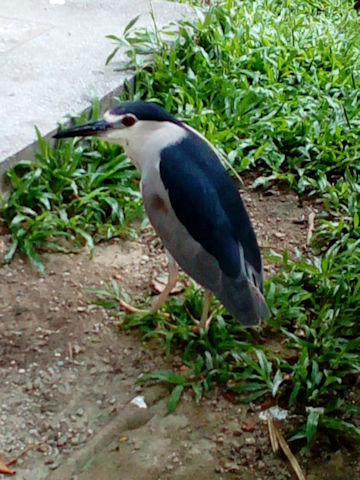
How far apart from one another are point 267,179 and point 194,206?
4.57ft

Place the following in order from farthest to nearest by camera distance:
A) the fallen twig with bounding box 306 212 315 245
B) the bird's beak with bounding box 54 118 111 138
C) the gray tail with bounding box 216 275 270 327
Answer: the fallen twig with bounding box 306 212 315 245 → the bird's beak with bounding box 54 118 111 138 → the gray tail with bounding box 216 275 270 327

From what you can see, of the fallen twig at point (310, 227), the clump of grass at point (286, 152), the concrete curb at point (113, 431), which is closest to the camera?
the concrete curb at point (113, 431)

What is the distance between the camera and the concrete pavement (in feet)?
13.8

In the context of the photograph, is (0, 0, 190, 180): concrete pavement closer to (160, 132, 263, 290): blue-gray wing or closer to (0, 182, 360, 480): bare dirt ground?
(0, 182, 360, 480): bare dirt ground

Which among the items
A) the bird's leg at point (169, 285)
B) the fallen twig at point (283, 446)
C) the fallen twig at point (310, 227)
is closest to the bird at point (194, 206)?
the bird's leg at point (169, 285)

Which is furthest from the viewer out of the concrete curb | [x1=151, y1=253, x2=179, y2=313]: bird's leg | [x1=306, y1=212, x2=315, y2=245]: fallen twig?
[x1=306, y1=212, x2=315, y2=245]: fallen twig

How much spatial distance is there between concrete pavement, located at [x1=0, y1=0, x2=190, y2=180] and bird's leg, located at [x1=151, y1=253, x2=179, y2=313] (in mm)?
1162

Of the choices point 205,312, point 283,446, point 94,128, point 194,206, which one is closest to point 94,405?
point 205,312

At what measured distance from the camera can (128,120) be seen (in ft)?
10.3

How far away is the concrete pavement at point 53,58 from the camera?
4211 mm

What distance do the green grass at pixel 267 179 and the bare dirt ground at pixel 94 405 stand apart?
0.33ft

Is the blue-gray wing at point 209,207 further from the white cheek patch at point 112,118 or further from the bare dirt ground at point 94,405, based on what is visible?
the bare dirt ground at point 94,405

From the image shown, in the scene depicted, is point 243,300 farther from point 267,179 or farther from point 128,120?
point 267,179

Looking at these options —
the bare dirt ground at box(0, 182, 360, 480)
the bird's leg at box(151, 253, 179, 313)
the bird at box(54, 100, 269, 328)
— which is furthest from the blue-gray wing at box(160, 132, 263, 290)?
the bare dirt ground at box(0, 182, 360, 480)
